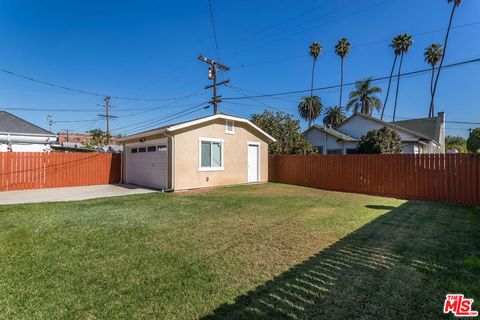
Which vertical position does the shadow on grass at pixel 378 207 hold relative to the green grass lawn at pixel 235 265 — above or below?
above

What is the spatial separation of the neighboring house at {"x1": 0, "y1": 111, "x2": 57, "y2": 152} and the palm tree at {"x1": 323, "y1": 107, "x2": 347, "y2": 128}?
3467 centimetres

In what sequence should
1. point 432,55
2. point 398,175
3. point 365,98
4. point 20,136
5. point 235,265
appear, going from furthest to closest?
1. point 365,98
2. point 432,55
3. point 20,136
4. point 398,175
5. point 235,265

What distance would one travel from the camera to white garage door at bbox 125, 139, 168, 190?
11.5m

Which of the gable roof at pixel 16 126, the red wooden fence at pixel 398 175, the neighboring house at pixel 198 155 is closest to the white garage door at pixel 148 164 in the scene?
the neighboring house at pixel 198 155

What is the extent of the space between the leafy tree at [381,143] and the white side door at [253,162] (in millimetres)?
6278

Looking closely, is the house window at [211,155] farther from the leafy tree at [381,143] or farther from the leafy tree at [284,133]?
the leafy tree at [381,143]

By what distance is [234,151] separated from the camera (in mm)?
13219

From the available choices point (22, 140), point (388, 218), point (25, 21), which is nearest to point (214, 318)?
point (388, 218)

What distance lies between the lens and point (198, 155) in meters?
11.7

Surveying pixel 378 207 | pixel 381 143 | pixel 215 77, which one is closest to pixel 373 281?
pixel 378 207

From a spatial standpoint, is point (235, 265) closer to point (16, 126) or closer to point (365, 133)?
point (16, 126)

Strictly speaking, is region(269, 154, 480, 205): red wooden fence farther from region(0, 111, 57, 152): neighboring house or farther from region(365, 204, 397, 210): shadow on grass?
region(0, 111, 57, 152): neighboring house

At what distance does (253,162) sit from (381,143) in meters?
7.16

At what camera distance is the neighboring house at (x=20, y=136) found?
15.2m
